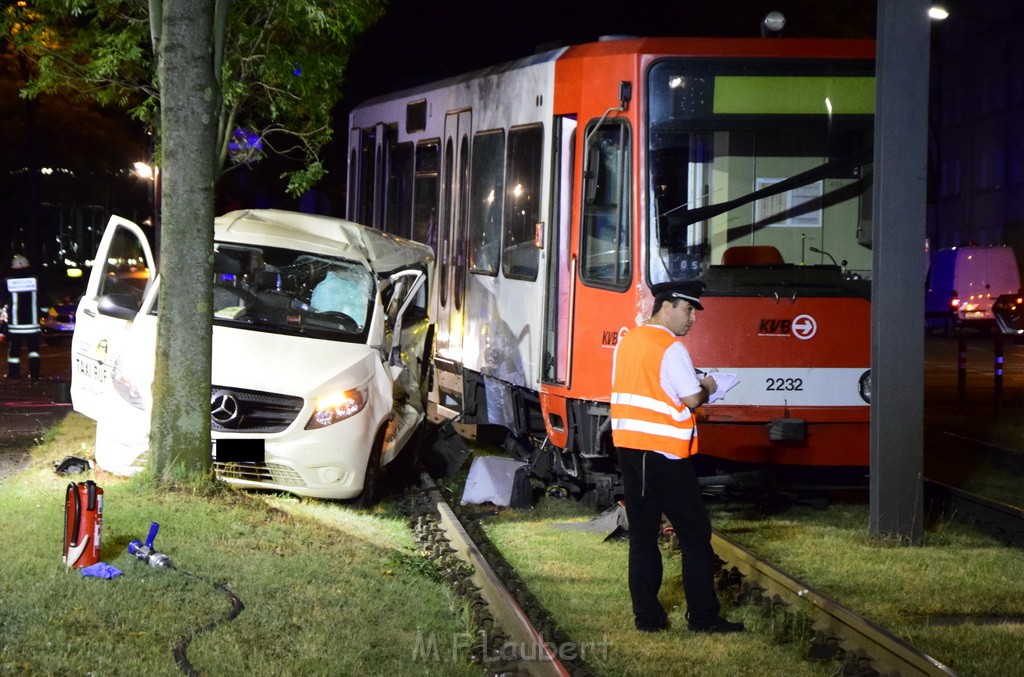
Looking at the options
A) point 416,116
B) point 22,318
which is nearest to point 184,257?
point 416,116

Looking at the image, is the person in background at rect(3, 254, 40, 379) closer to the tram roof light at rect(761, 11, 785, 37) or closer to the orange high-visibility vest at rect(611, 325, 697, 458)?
the tram roof light at rect(761, 11, 785, 37)

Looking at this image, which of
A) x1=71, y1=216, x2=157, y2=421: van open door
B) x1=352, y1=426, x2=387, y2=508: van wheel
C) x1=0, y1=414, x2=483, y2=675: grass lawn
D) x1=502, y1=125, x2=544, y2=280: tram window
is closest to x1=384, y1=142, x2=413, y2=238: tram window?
x1=502, y1=125, x2=544, y2=280: tram window

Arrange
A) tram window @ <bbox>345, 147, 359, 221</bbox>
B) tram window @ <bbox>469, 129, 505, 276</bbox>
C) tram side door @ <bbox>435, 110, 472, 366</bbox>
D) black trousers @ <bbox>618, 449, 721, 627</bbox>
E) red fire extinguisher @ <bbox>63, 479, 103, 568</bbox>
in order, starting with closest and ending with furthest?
black trousers @ <bbox>618, 449, 721, 627</bbox>
red fire extinguisher @ <bbox>63, 479, 103, 568</bbox>
tram window @ <bbox>469, 129, 505, 276</bbox>
tram side door @ <bbox>435, 110, 472, 366</bbox>
tram window @ <bbox>345, 147, 359, 221</bbox>

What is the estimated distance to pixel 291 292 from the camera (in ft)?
38.4

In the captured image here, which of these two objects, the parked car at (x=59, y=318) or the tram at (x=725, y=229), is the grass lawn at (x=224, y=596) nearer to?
the tram at (x=725, y=229)

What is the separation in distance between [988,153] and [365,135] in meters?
40.4

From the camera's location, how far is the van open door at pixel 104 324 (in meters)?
11.2

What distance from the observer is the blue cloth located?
7.54m

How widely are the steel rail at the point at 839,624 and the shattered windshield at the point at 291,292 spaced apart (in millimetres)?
4081

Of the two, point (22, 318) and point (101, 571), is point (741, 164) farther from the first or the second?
point (22, 318)

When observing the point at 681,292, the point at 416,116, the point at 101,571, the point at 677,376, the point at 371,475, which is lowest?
the point at 101,571

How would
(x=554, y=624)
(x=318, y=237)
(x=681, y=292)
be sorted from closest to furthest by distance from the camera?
(x=681, y=292), (x=554, y=624), (x=318, y=237)

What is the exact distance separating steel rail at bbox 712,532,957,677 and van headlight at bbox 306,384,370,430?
124 inches

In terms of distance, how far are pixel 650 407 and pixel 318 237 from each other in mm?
5732
